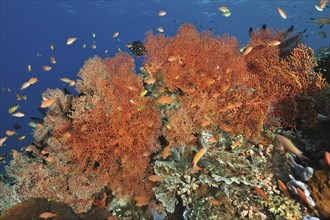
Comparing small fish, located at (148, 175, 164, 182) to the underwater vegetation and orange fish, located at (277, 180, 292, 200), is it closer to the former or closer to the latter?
the underwater vegetation

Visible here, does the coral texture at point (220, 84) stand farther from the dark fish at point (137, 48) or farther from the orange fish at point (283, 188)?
the orange fish at point (283, 188)

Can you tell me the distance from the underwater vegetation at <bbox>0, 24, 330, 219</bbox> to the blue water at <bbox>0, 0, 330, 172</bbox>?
149ft

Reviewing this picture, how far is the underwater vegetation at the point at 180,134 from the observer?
5516mm

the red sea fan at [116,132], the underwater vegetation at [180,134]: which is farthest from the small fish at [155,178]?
the red sea fan at [116,132]

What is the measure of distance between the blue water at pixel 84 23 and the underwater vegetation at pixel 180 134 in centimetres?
4542

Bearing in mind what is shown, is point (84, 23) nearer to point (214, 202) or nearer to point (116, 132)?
point (116, 132)

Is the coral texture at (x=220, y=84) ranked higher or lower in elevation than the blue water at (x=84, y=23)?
higher

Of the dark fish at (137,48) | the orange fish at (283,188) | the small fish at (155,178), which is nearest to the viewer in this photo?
the orange fish at (283,188)

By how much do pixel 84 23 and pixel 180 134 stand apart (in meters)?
85.5

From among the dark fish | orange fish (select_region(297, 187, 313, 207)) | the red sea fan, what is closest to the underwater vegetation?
the red sea fan

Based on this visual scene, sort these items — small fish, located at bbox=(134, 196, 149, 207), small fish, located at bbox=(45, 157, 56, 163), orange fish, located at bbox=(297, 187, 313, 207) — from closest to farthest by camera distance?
orange fish, located at bbox=(297, 187, 313, 207) < small fish, located at bbox=(134, 196, 149, 207) < small fish, located at bbox=(45, 157, 56, 163)

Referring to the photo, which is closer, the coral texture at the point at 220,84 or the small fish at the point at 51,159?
the coral texture at the point at 220,84

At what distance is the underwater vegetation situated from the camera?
5.52 meters

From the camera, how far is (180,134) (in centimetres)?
579
